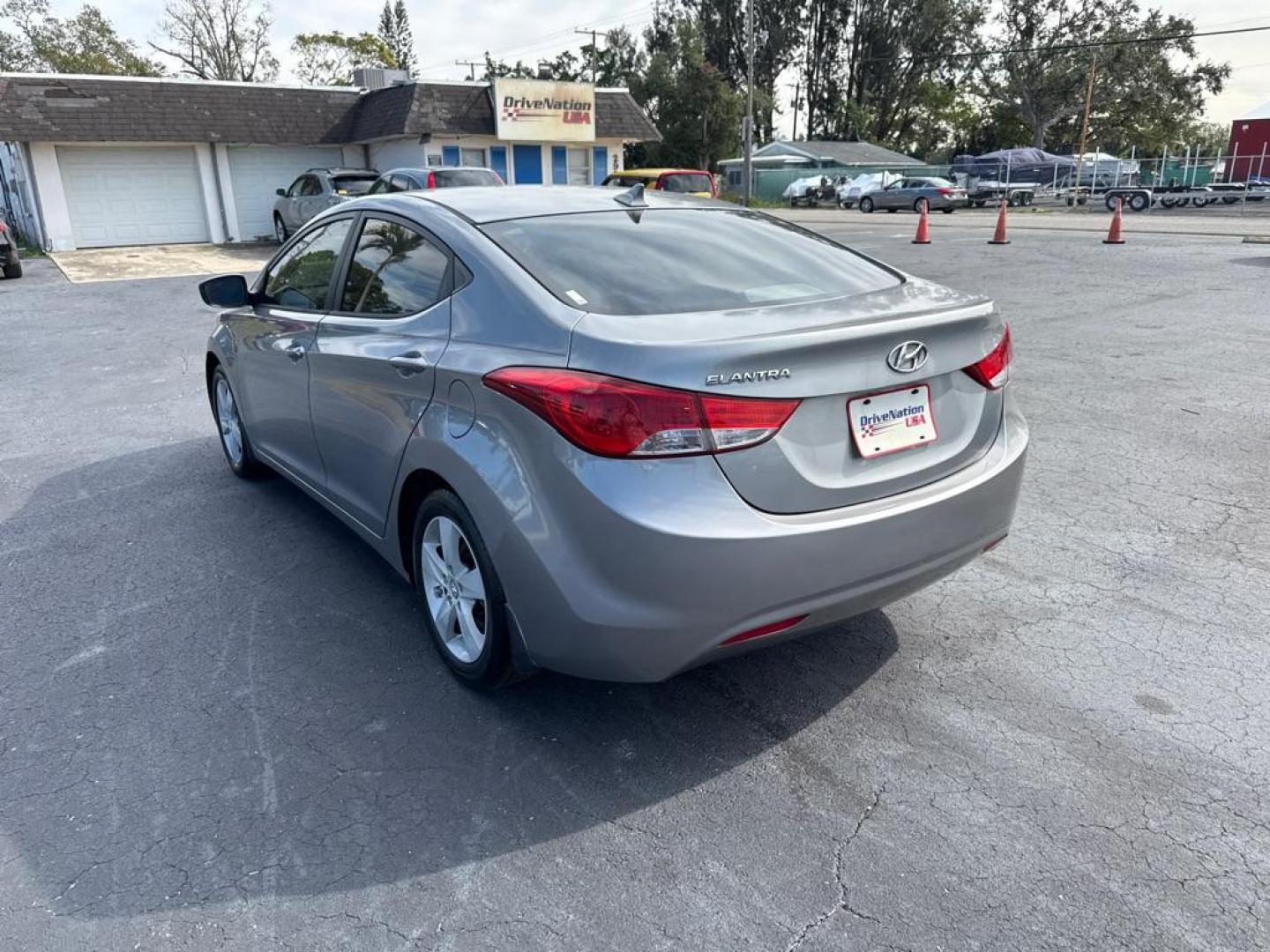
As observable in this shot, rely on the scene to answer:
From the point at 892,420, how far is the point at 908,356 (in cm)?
19

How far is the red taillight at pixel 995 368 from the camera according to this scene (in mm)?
2986

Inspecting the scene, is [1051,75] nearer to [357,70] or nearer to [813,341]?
[357,70]

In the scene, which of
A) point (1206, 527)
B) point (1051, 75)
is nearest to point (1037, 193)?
point (1051, 75)

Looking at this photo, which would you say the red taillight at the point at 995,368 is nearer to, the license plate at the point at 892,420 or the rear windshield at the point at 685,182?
the license plate at the point at 892,420

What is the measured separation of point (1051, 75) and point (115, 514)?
7180cm

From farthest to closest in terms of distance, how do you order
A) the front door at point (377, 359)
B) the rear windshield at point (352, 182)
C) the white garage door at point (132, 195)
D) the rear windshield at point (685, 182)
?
the white garage door at point (132, 195), the rear windshield at point (685, 182), the rear windshield at point (352, 182), the front door at point (377, 359)

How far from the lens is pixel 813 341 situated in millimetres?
2539

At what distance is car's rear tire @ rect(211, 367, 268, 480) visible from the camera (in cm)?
518

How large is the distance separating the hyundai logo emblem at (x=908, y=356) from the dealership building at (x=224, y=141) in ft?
83.5

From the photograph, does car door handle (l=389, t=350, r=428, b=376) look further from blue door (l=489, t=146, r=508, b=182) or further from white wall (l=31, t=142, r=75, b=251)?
blue door (l=489, t=146, r=508, b=182)

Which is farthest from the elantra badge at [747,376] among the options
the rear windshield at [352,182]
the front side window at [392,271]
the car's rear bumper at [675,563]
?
the rear windshield at [352,182]

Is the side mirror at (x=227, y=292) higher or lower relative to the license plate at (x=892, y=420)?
higher

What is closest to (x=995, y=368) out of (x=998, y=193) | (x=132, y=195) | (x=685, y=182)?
(x=685, y=182)

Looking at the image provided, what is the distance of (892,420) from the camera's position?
2713 millimetres
